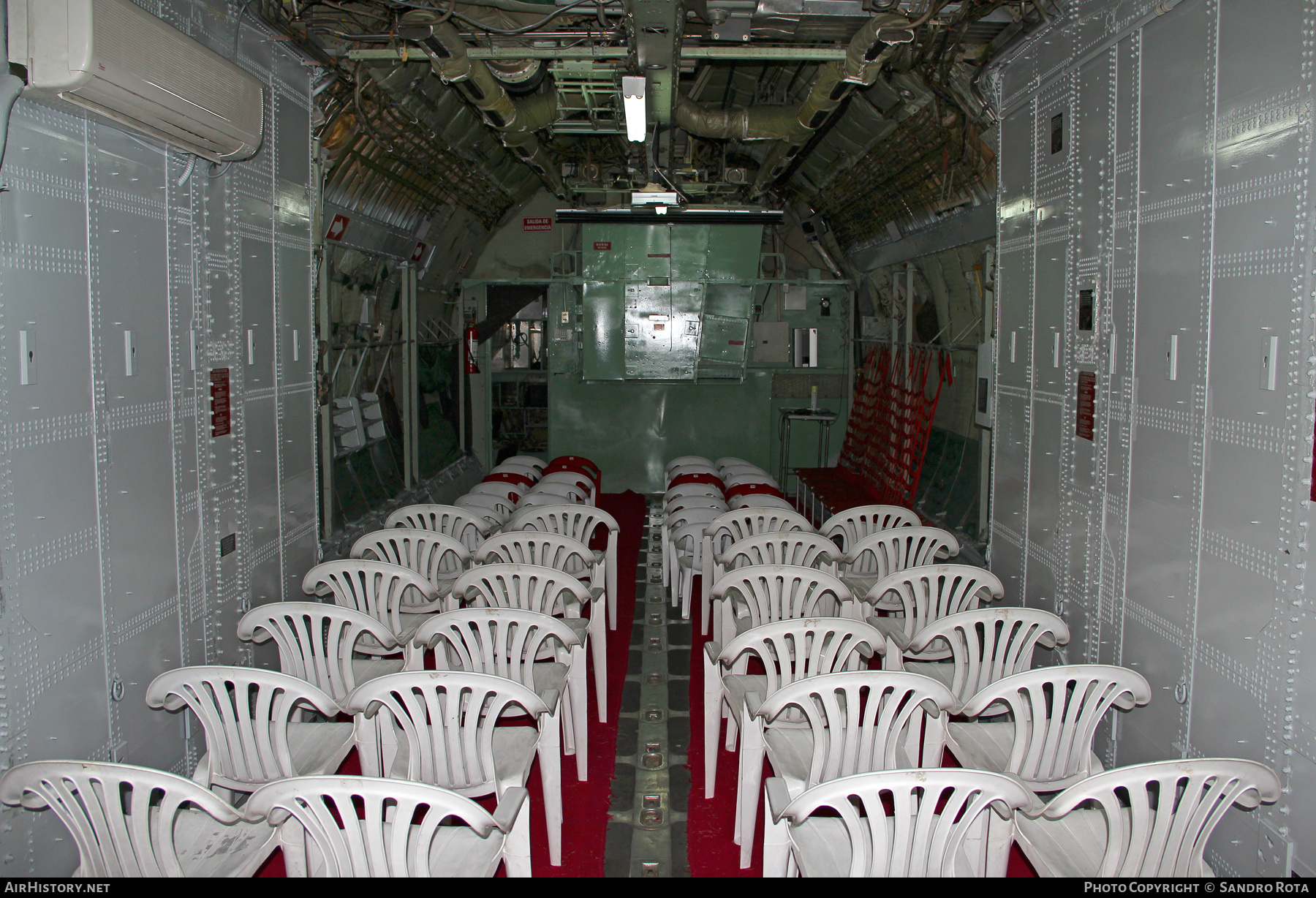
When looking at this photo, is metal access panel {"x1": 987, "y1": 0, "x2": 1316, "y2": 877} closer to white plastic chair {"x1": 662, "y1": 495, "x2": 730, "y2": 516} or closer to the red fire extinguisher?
white plastic chair {"x1": 662, "y1": 495, "x2": 730, "y2": 516}

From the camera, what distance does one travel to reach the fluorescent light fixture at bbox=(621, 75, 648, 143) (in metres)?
5.80

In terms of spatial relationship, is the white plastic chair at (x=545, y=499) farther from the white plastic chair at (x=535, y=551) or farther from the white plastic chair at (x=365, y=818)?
the white plastic chair at (x=365, y=818)

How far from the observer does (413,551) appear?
6.38m

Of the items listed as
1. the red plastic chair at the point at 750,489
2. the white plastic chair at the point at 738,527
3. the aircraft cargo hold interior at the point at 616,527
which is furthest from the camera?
the red plastic chair at the point at 750,489

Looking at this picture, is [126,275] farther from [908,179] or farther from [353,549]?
[908,179]

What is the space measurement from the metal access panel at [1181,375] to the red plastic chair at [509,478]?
540 cm

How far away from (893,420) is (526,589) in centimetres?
753

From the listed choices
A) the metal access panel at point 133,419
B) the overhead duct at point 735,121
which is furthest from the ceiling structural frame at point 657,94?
the metal access panel at point 133,419

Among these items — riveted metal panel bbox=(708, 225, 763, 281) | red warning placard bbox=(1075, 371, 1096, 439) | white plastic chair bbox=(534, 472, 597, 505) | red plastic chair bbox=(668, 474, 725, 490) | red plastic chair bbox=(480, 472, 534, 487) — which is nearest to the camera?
red warning placard bbox=(1075, 371, 1096, 439)

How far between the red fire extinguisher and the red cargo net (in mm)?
5810

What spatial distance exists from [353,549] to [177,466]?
160 centimetres

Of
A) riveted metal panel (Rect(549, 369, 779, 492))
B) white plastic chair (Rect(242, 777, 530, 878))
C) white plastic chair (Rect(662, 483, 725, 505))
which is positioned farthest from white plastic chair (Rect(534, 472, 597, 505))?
white plastic chair (Rect(242, 777, 530, 878))

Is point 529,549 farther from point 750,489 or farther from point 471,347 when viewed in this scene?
point 471,347

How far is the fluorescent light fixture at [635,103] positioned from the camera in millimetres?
5797
